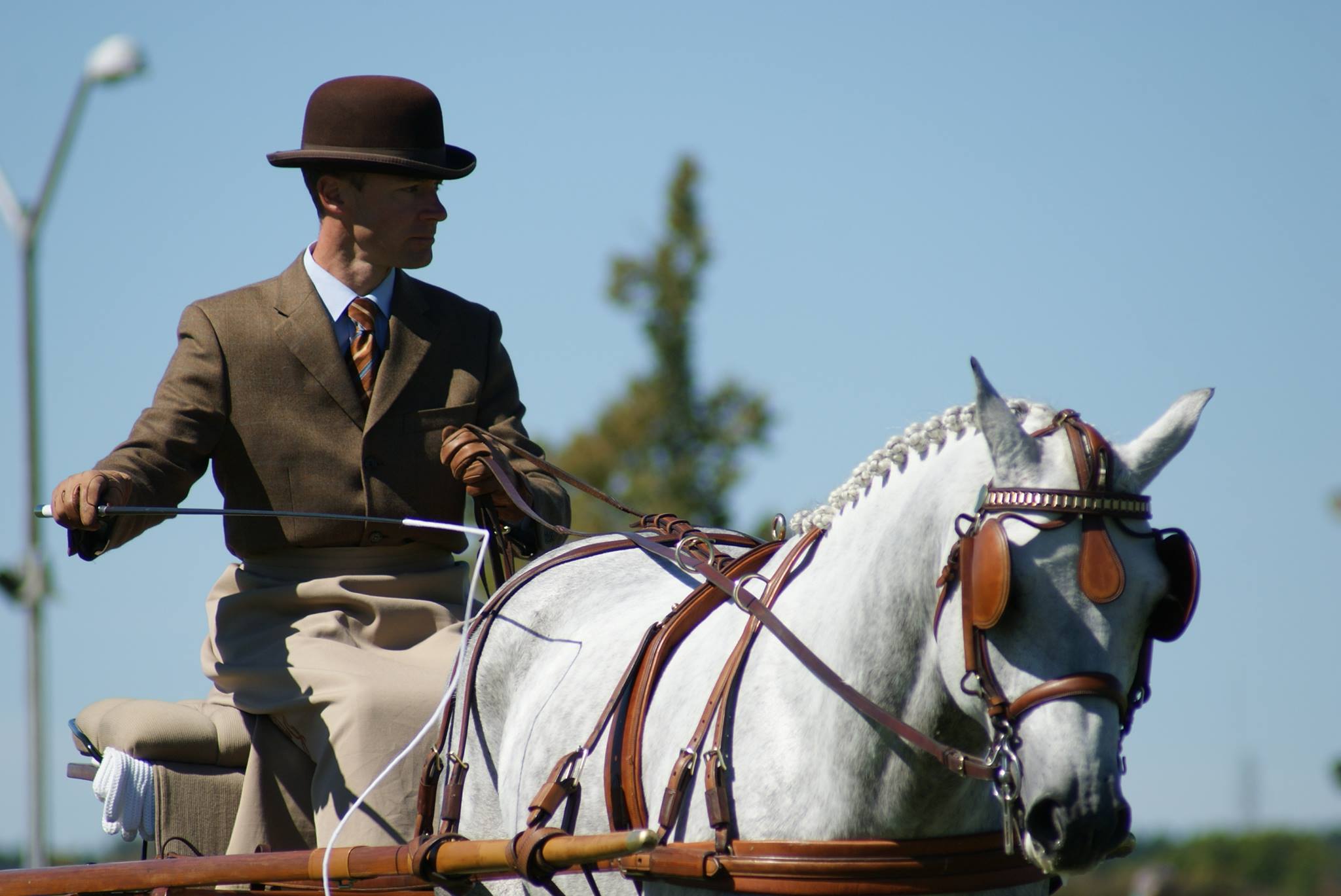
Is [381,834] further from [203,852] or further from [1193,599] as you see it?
[1193,599]

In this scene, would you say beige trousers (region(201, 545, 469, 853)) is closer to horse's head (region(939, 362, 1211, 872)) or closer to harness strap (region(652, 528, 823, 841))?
harness strap (region(652, 528, 823, 841))

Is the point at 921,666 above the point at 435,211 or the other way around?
the other way around

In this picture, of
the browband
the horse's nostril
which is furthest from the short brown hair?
the horse's nostril

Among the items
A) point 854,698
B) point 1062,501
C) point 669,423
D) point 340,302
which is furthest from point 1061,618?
point 669,423

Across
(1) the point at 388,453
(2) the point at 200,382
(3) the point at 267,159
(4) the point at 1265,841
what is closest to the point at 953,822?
(1) the point at 388,453

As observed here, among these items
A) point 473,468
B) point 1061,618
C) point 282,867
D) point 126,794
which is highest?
point 473,468

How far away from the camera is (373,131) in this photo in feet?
16.3

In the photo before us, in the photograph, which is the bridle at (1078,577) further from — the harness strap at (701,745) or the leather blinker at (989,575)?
the harness strap at (701,745)

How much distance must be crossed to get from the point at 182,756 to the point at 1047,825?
2.80 m

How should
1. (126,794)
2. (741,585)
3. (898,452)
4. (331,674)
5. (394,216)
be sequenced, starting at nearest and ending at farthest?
(898,452), (741,585), (126,794), (331,674), (394,216)

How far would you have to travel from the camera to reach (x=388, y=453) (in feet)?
16.5

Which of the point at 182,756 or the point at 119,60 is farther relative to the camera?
the point at 119,60

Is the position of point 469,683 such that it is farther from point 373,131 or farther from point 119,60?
point 119,60

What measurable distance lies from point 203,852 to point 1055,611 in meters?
2.83
